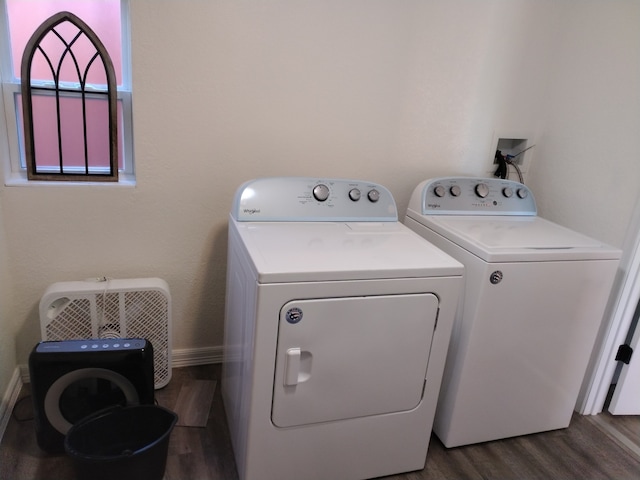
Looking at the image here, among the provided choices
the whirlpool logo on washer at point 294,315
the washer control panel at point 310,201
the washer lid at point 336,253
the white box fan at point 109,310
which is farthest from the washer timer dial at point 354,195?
the white box fan at point 109,310

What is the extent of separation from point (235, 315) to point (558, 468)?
1328 mm

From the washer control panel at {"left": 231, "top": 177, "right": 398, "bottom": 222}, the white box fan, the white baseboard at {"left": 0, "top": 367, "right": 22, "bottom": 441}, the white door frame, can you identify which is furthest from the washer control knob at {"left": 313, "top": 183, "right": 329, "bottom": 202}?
the white baseboard at {"left": 0, "top": 367, "right": 22, "bottom": 441}

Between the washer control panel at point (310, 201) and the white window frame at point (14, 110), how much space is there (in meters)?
0.52

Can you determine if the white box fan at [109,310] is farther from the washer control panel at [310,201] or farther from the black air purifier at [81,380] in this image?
the washer control panel at [310,201]

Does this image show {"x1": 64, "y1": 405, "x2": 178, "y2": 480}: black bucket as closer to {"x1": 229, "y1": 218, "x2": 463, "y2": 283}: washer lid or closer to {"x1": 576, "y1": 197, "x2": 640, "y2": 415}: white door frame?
{"x1": 229, "y1": 218, "x2": 463, "y2": 283}: washer lid

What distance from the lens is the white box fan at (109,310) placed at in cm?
168

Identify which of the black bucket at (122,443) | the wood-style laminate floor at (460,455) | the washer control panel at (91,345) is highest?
the washer control panel at (91,345)

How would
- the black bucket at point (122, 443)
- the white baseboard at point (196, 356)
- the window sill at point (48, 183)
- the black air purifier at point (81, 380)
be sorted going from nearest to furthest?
the black bucket at point (122, 443), the black air purifier at point (81, 380), the window sill at point (48, 183), the white baseboard at point (196, 356)

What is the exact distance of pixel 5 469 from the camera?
149 centimetres

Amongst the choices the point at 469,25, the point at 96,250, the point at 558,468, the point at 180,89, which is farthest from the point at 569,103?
the point at 96,250

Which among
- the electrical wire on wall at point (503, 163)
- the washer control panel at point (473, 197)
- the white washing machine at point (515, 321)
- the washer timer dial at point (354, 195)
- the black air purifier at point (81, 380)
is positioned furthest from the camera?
the electrical wire on wall at point (503, 163)

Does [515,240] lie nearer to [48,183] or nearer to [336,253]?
[336,253]

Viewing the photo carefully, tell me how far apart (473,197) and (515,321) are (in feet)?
1.99

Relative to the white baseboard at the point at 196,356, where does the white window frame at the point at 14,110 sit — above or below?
above
